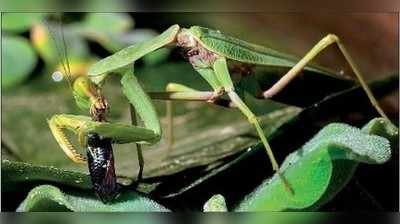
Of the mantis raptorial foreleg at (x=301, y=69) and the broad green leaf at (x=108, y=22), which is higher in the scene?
the broad green leaf at (x=108, y=22)

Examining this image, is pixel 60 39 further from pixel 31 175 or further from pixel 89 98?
pixel 31 175

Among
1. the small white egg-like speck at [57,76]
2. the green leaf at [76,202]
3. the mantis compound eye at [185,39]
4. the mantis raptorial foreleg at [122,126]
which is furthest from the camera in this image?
the small white egg-like speck at [57,76]

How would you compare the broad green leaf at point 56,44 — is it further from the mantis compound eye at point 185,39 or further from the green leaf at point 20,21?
the mantis compound eye at point 185,39

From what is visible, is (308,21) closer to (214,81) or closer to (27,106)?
(214,81)

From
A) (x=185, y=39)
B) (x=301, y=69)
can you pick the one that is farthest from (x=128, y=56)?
(x=301, y=69)

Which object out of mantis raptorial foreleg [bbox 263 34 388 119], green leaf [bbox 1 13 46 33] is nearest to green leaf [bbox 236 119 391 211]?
mantis raptorial foreleg [bbox 263 34 388 119]

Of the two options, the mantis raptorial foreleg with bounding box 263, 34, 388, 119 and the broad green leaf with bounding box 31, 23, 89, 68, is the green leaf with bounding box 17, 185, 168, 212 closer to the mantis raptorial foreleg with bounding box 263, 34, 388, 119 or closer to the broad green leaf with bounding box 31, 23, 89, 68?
the mantis raptorial foreleg with bounding box 263, 34, 388, 119

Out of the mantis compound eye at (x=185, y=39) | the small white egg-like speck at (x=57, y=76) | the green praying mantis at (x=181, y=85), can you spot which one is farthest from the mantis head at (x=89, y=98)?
the small white egg-like speck at (x=57, y=76)
